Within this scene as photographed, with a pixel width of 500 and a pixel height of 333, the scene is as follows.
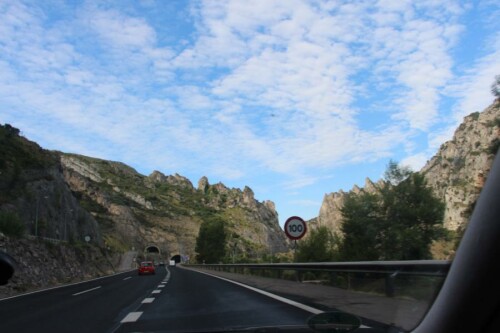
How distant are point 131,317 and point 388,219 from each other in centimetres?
2263

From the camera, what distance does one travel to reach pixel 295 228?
65.9ft

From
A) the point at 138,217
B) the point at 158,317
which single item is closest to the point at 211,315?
the point at 158,317

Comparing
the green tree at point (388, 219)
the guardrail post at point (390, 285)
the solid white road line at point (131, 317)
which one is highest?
the green tree at point (388, 219)

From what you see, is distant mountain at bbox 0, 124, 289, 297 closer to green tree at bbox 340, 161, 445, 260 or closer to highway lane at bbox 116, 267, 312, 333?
highway lane at bbox 116, 267, 312, 333

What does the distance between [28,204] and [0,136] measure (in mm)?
11510

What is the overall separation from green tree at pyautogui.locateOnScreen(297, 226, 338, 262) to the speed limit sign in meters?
27.3

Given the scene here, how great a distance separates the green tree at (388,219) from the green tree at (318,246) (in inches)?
174

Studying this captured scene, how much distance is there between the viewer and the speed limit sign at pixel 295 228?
19.9 meters

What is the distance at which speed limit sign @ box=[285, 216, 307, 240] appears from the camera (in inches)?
784

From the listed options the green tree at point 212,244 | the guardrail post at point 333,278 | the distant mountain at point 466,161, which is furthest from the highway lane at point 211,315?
the green tree at point 212,244

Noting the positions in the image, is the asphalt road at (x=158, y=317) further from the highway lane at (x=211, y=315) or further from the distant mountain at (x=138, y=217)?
the distant mountain at (x=138, y=217)

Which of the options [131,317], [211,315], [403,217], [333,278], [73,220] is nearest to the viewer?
[211,315]

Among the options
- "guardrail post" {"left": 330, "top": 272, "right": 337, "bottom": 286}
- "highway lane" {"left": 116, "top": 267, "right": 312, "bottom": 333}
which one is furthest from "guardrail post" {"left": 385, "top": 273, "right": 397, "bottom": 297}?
"guardrail post" {"left": 330, "top": 272, "right": 337, "bottom": 286}

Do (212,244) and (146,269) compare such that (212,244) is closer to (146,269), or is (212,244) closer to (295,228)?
(146,269)
